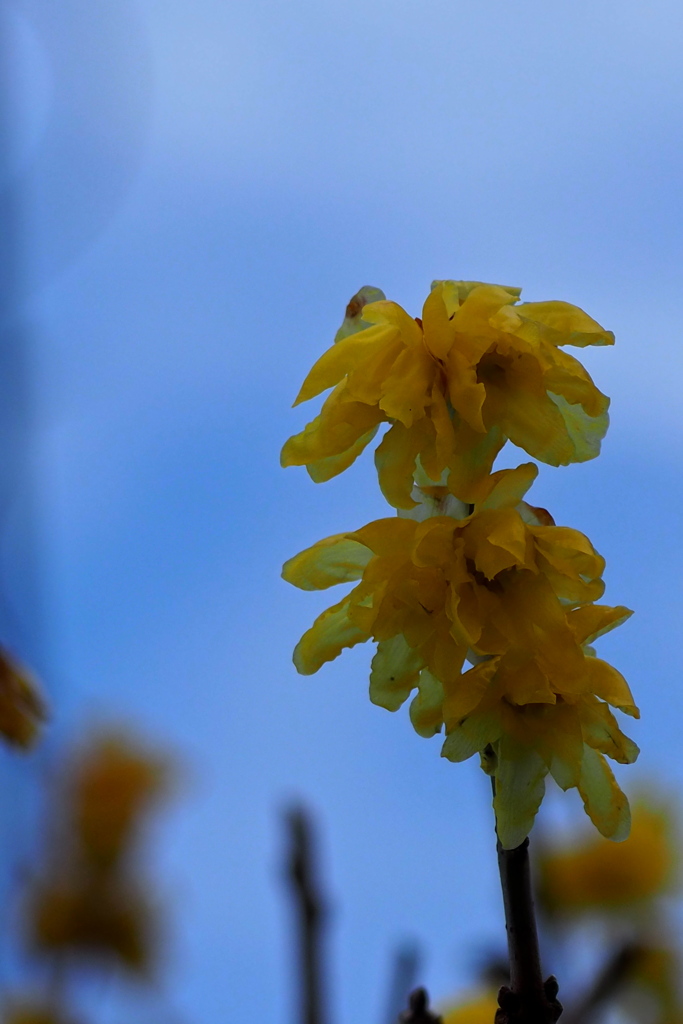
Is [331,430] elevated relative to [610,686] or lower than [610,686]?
elevated

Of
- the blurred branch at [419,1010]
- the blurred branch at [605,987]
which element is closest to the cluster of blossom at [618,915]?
the blurred branch at [605,987]

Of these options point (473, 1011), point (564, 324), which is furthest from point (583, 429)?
point (473, 1011)

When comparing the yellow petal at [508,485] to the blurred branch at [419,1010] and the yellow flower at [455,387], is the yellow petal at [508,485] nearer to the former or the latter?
the yellow flower at [455,387]

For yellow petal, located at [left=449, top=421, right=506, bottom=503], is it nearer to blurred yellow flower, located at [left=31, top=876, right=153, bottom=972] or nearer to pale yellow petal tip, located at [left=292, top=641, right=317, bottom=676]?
pale yellow petal tip, located at [left=292, top=641, right=317, bottom=676]

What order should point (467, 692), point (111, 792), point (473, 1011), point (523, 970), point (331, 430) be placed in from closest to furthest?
point (523, 970) < point (467, 692) < point (331, 430) < point (473, 1011) < point (111, 792)

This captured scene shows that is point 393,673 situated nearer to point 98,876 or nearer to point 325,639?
point 325,639

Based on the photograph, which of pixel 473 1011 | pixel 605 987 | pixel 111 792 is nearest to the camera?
pixel 605 987
